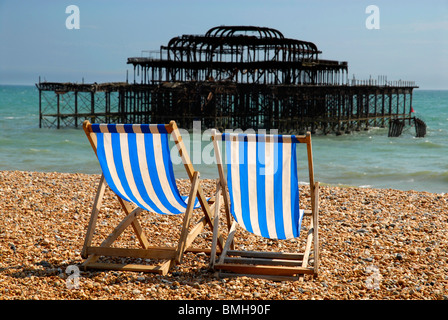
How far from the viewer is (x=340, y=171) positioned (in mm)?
14555

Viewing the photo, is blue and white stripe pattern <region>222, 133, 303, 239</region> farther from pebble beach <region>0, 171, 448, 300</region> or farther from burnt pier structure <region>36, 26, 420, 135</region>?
burnt pier structure <region>36, 26, 420, 135</region>

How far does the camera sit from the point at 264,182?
3637 mm

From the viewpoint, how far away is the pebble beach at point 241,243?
343 centimetres

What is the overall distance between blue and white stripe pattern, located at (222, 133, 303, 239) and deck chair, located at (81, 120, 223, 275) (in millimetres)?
279

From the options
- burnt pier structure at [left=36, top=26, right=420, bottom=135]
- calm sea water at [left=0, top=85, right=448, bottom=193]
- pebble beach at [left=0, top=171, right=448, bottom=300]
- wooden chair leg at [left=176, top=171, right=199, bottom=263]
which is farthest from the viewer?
burnt pier structure at [left=36, top=26, right=420, bottom=135]

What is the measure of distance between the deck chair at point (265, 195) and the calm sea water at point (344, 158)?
853cm

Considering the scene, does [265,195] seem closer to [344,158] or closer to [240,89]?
[344,158]

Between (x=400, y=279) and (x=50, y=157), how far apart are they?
1459cm

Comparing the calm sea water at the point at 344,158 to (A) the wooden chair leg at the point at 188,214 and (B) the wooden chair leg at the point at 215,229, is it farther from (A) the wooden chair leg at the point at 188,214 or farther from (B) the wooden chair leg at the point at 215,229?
(A) the wooden chair leg at the point at 188,214

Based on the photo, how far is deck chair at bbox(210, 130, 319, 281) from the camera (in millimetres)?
3504

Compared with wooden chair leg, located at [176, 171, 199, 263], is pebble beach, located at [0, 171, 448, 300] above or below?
below
